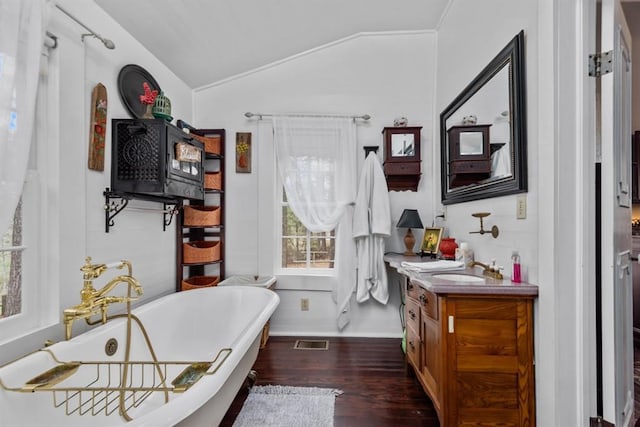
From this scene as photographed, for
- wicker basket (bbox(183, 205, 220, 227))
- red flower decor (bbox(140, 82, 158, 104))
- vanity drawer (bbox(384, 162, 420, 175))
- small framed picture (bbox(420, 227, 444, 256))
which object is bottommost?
small framed picture (bbox(420, 227, 444, 256))

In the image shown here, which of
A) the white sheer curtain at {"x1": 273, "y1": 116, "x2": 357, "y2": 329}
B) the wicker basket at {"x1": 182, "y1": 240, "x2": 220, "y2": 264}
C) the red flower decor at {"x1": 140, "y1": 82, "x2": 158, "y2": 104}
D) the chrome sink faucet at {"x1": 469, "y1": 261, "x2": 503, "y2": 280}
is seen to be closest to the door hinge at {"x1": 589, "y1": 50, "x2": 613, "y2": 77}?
the chrome sink faucet at {"x1": 469, "y1": 261, "x2": 503, "y2": 280}

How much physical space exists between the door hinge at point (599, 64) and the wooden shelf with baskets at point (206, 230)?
9.28ft

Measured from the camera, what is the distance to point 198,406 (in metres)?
1.06

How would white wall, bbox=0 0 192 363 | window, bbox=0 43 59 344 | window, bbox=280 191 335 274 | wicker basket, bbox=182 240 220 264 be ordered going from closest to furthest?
window, bbox=0 43 59 344 < white wall, bbox=0 0 192 363 < wicker basket, bbox=182 240 220 264 < window, bbox=280 191 335 274

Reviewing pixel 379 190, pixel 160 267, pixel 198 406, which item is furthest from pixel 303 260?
pixel 198 406

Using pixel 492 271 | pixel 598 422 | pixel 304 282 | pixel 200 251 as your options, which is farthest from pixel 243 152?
pixel 598 422

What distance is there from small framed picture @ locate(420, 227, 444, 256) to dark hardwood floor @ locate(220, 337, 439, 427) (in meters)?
0.93

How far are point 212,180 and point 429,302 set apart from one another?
7.55 ft

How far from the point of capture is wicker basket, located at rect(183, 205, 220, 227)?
3.05 m

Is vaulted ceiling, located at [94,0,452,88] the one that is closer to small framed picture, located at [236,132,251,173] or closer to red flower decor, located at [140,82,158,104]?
red flower decor, located at [140,82,158,104]

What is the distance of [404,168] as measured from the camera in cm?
311

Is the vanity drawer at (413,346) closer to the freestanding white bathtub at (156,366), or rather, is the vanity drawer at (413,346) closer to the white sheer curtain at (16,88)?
the freestanding white bathtub at (156,366)

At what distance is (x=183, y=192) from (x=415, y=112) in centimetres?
233

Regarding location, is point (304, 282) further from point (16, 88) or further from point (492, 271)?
point (16, 88)
